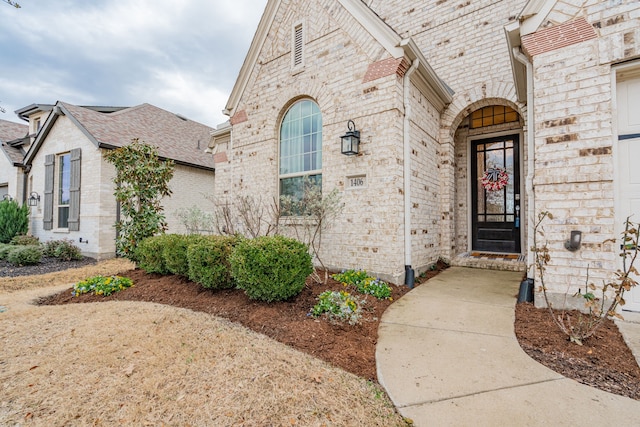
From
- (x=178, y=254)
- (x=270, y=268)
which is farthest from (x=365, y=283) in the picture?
(x=178, y=254)

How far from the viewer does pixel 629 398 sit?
6.42 ft

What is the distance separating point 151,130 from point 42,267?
6.57 metres

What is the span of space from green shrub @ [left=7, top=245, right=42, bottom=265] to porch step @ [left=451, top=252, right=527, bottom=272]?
11.3m

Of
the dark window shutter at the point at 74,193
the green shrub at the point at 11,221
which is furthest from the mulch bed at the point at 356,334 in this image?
the green shrub at the point at 11,221

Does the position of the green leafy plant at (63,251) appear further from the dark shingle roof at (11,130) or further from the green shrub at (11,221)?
the dark shingle roof at (11,130)

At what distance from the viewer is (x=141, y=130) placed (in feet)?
37.7

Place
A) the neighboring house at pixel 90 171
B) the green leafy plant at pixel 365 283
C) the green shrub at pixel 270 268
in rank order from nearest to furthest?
the green shrub at pixel 270 268 < the green leafy plant at pixel 365 283 < the neighboring house at pixel 90 171

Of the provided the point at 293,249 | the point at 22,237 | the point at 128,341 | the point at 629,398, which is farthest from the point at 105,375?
the point at 22,237

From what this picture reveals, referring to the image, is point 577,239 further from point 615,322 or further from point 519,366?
point 519,366

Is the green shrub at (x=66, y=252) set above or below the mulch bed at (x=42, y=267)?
above

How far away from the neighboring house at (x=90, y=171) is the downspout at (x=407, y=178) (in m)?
7.66

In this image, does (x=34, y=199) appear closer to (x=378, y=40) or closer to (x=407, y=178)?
(x=378, y=40)

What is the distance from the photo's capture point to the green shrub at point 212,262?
424 centimetres

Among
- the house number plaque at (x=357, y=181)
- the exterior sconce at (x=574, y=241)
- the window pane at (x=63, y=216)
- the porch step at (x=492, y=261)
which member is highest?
the house number plaque at (x=357, y=181)
